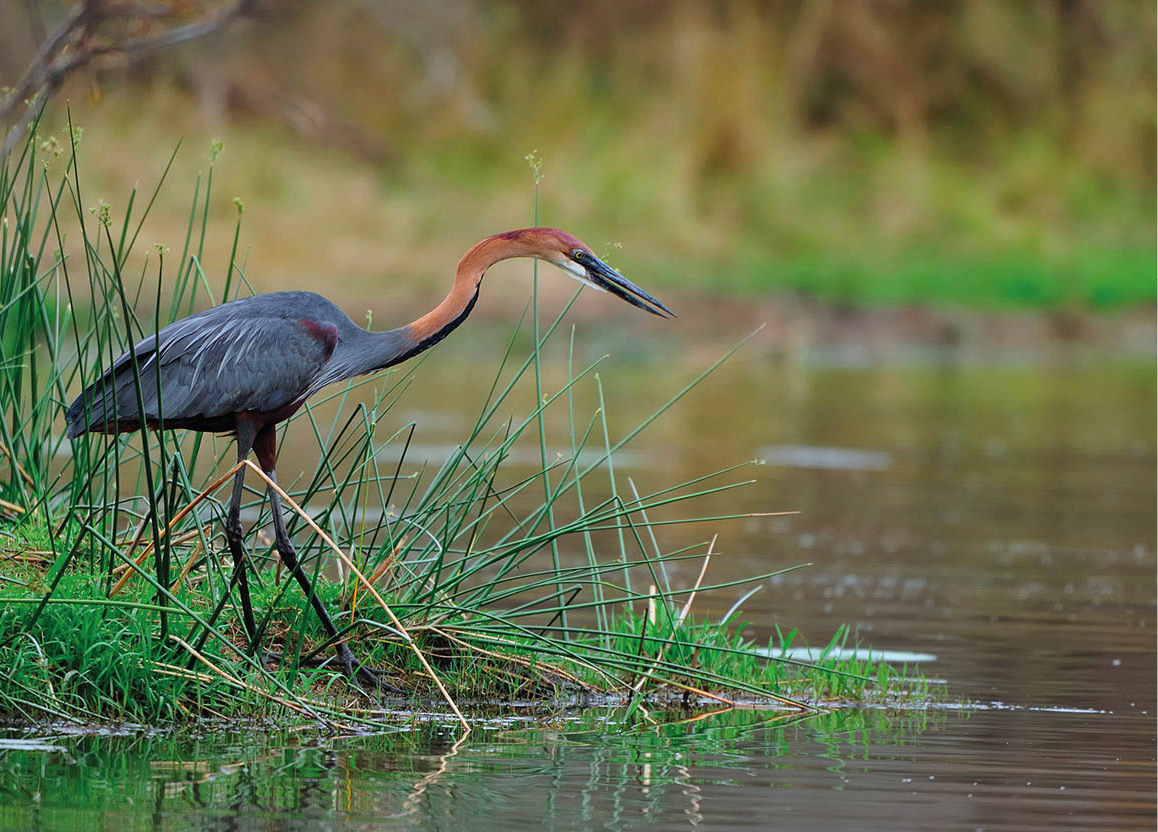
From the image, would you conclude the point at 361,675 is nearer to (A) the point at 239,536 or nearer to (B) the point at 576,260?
(A) the point at 239,536

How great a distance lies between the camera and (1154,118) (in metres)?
26.5

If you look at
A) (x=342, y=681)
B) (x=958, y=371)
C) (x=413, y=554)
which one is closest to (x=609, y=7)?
(x=958, y=371)

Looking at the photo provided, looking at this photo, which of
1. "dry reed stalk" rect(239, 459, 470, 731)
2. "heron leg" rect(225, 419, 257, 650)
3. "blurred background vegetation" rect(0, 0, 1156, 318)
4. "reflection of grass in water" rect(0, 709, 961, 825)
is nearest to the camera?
"reflection of grass in water" rect(0, 709, 961, 825)

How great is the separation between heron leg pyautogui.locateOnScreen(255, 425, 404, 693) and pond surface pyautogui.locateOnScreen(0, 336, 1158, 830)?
12.3 inches

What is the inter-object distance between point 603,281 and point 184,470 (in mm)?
1329

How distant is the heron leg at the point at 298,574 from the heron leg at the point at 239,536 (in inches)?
3.2

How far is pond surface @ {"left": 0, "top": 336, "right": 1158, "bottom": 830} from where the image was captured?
4375 mm

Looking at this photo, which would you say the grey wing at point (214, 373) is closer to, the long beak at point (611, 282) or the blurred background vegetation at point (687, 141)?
the long beak at point (611, 282)

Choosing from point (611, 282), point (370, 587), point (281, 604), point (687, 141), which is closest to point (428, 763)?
point (370, 587)

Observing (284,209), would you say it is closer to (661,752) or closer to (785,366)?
(785,366)

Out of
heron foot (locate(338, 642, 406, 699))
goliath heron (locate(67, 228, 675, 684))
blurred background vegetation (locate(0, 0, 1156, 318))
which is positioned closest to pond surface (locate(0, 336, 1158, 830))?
heron foot (locate(338, 642, 406, 699))

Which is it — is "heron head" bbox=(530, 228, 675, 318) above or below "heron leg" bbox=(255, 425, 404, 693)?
above

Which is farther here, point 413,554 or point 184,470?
point 413,554

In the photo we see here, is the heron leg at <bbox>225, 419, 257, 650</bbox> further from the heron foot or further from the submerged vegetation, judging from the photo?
the heron foot
